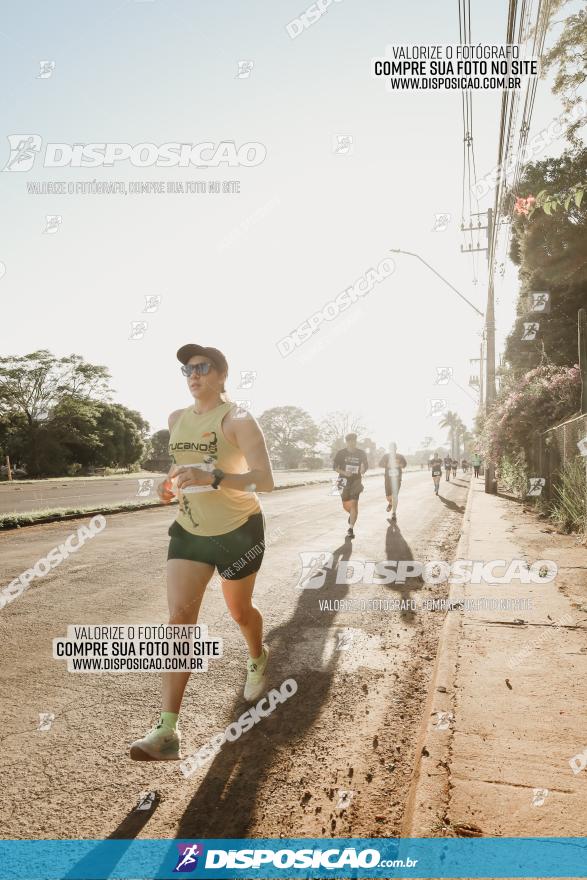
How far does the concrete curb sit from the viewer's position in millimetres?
2223

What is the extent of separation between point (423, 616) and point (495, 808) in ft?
10.8

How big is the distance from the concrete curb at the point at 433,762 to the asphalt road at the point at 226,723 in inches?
4.1

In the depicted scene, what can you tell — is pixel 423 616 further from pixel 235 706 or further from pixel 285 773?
pixel 285 773

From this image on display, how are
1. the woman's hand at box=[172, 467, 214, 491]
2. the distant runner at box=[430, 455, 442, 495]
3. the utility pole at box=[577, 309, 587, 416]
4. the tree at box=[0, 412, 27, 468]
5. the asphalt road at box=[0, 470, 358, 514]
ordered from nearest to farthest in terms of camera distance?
the woman's hand at box=[172, 467, 214, 491] < the utility pole at box=[577, 309, 587, 416] < the asphalt road at box=[0, 470, 358, 514] < the distant runner at box=[430, 455, 442, 495] < the tree at box=[0, 412, 27, 468]

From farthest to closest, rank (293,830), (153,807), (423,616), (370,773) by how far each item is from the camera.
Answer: (423,616) → (370,773) → (153,807) → (293,830)

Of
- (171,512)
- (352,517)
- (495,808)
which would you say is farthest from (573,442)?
(171,512)

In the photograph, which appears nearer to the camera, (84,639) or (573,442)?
(84,639)

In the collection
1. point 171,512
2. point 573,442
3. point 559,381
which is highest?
point 559,381

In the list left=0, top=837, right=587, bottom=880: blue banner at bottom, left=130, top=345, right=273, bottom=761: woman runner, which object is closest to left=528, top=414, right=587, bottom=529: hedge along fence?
left=130, top=345, right=273, bottom=761: woman runner

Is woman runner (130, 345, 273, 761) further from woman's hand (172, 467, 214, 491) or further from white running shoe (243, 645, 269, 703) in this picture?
white running shoe (243, 645, 269, 703)

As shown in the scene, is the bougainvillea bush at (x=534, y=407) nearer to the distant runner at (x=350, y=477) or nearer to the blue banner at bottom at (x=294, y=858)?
the distant runner at (x=350, y=477)

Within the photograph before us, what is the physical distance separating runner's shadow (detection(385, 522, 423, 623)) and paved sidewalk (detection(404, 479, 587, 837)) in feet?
1.79

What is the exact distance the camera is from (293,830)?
2.29 m

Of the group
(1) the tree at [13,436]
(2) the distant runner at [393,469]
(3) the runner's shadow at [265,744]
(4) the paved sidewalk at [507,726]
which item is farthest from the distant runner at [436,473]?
(1) the tree at [13,436]
